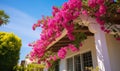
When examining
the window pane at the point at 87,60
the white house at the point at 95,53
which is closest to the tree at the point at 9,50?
the white house at the point at 95,53

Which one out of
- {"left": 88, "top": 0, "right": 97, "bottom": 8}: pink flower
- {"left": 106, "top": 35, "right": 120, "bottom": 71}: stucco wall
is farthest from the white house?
{"left": 88, "top": 0, "right": 97, "bottom": 8}: pink flower

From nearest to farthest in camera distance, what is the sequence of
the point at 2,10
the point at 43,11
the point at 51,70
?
the point at 43,11 < the point at 51,70 < the point at 2,10

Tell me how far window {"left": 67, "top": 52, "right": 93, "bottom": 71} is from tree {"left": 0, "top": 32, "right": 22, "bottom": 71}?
12214 mm

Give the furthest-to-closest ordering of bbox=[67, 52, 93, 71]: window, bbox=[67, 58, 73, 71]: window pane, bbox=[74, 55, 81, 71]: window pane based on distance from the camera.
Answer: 1. bbox=[67, 58, 73, 71]: window pane
2. bbox=[74, 55, 81, 71]: window pane
3. bbox=[67, 52, 93, 71]: window

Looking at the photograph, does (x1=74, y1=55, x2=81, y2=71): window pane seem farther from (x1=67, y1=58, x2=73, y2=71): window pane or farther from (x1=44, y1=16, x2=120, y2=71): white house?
(x1=67, y1=58, x2=73, y2=71): window pane

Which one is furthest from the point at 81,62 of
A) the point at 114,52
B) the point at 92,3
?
Answer: the point at 92,3

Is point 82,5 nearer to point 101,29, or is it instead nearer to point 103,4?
point 103,4

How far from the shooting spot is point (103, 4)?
548 centimetres

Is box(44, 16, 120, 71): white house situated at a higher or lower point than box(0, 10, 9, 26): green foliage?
lower

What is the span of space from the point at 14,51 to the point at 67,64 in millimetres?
12174

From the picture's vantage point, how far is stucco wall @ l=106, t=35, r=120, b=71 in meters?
7.01

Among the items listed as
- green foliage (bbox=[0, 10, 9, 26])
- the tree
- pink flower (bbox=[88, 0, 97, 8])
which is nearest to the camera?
pink flower (bbox=[88, 0, 97, 8])

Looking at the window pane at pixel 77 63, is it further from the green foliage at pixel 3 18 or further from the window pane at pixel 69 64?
the green foliage at pixel 3 18

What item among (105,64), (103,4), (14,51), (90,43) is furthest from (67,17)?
(14,51)
